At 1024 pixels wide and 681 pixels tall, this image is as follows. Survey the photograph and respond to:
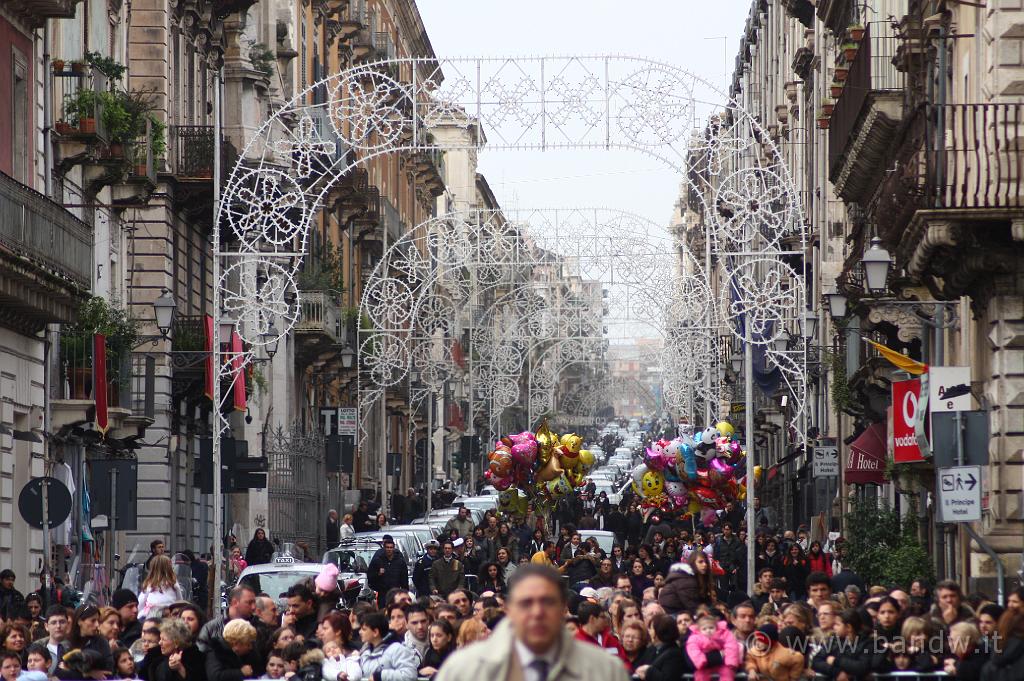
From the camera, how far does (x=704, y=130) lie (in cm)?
3142

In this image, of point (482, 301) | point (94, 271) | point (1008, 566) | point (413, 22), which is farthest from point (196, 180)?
point (482, 301)

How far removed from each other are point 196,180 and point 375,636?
78.0 ft

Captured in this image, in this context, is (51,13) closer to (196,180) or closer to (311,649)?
(196,180)

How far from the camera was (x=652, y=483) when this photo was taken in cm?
4522

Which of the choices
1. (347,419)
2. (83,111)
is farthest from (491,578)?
(347,419)

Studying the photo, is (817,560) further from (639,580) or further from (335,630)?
(335,630)

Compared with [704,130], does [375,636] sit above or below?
below

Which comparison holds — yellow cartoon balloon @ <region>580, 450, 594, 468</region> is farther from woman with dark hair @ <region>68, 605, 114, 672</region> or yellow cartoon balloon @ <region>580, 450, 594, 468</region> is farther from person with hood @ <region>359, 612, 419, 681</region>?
person with hood @ <region>359, 612, 419, 681</region>

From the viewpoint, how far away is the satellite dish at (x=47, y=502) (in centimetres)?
1986

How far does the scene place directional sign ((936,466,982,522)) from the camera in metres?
18.0

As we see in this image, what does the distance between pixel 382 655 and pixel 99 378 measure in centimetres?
1674

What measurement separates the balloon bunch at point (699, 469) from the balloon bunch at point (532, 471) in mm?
1872

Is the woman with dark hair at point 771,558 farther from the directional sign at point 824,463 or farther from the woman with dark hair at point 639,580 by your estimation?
the directional sign at point 824,463

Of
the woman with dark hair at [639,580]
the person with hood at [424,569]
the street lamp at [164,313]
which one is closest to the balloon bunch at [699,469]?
the person with hood at [424,569]
